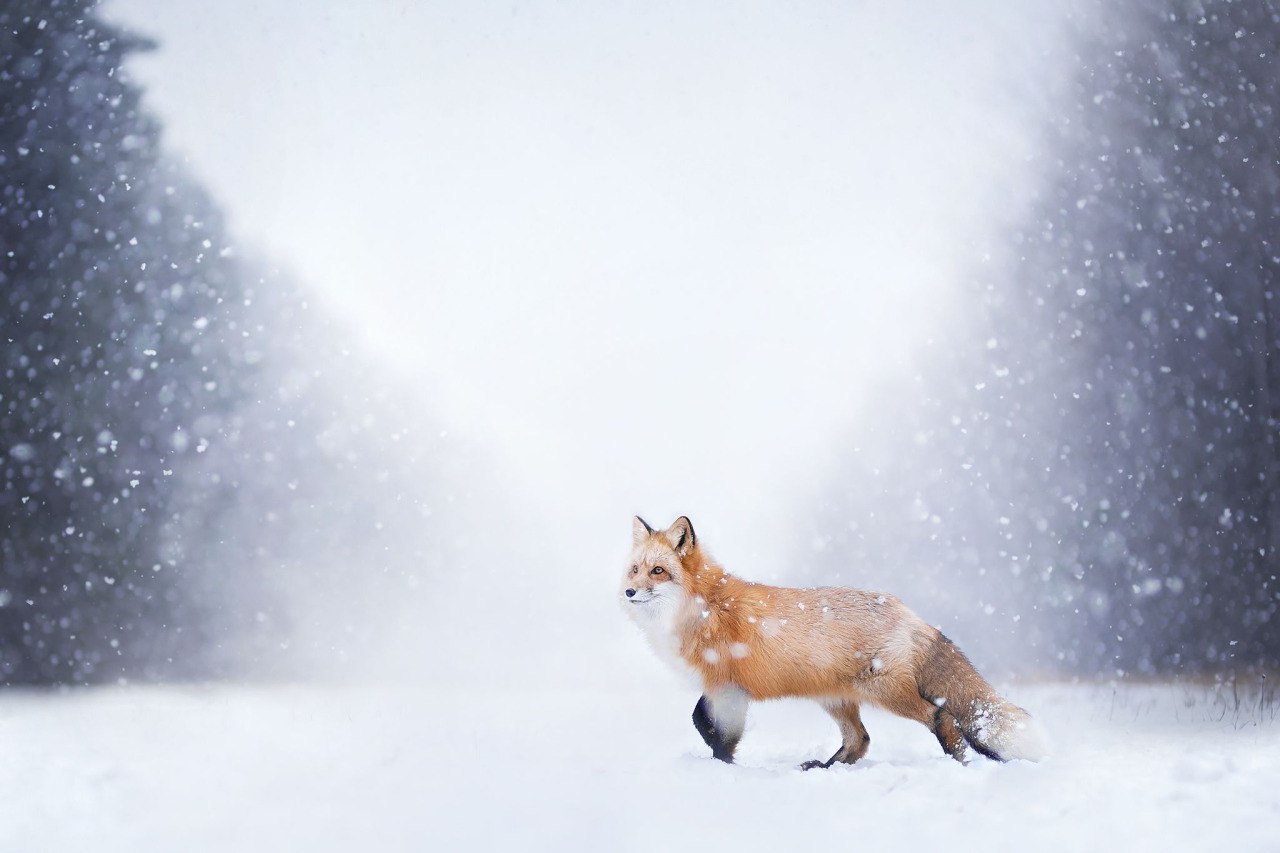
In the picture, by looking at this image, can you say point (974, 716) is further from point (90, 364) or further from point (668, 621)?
point (90, 364)

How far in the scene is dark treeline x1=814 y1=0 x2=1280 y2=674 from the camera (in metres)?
4.84

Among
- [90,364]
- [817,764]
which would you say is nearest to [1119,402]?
[817,764]

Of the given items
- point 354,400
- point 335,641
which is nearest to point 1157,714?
point 335,641

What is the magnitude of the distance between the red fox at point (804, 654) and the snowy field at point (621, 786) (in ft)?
0.45

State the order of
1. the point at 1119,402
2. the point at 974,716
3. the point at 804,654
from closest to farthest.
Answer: the point at 974,716 < the point at 804,654 < the point at 1119,402

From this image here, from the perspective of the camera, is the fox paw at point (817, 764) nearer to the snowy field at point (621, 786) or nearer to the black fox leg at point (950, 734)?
the snowy field at point (621, 786)

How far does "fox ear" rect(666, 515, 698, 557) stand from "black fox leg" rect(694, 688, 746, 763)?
0.49 m

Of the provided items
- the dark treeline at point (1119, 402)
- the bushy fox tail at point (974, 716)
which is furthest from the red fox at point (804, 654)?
the dark treeline at point (1119, 402)

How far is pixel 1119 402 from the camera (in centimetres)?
577

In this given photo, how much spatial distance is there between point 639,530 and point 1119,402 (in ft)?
14.6

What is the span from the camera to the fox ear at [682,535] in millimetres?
2846

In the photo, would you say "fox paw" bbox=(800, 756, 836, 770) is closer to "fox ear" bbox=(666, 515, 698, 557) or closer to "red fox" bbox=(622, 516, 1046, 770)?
"red fox" bbox=(622, 516, 1046, 770)

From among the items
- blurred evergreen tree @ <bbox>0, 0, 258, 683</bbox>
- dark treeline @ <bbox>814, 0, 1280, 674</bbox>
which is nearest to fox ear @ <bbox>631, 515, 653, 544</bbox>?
dark treeline @ <bbox>814, 0, 1280, 674</bbox>

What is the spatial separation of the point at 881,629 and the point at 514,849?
1.36 metres
